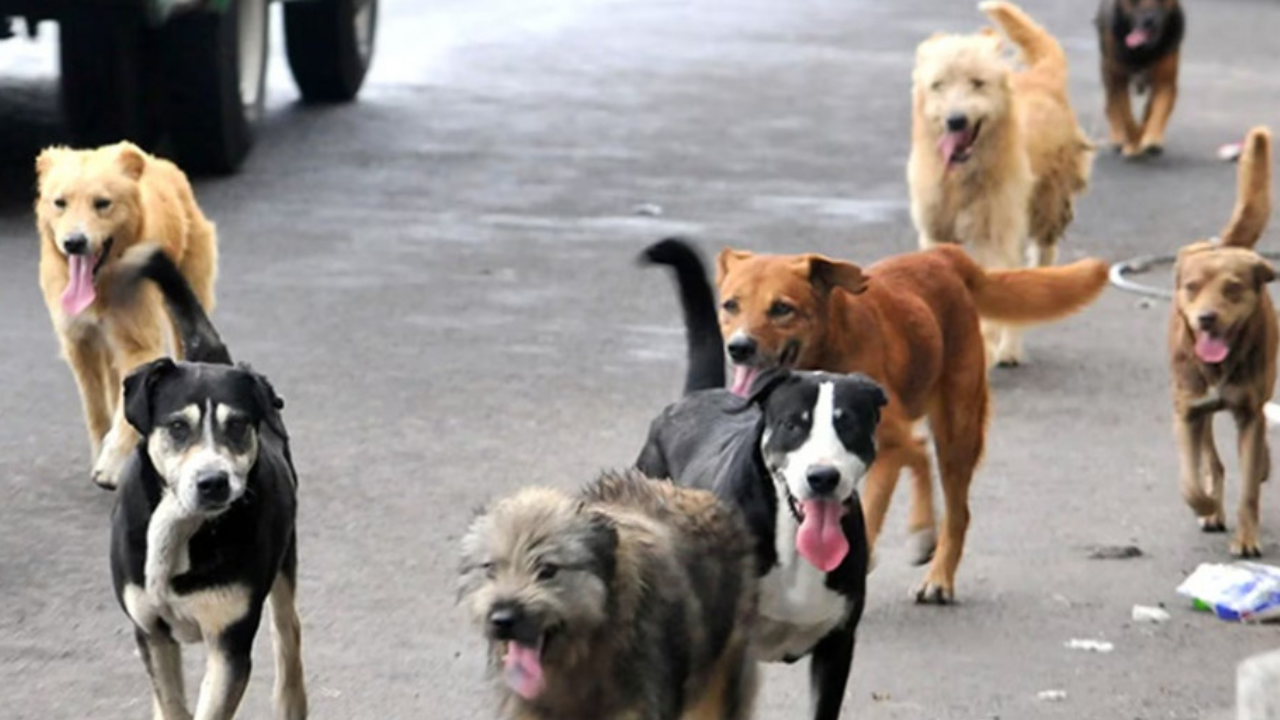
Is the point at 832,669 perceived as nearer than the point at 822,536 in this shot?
No

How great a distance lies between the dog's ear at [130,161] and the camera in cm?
981

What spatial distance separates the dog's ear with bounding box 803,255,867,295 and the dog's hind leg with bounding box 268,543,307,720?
1.91 meters

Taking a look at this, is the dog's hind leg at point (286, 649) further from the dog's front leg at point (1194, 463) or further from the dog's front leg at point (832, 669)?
the dog's front leg at point (1194, 463)

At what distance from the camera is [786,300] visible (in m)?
7.95

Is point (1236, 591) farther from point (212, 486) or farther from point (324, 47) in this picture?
point (324, 47)

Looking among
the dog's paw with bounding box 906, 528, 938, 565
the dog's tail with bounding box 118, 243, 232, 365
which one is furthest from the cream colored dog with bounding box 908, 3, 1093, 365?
the dog's tail with bounding box 118, 243, 232, 365

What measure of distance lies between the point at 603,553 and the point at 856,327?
2.82 meters

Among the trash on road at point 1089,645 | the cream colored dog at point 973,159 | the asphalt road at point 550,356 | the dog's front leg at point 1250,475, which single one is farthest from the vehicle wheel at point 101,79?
the trash on road at point 1089,645


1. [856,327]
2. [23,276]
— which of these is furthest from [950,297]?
[23,276]

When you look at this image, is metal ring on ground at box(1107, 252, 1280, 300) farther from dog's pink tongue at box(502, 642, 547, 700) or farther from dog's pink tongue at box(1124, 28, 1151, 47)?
dog's pink tongue at box(502, 642, 547, 700)

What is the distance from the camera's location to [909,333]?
27.1 ft

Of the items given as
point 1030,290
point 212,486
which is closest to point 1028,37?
point 1030,290

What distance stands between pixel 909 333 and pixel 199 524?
2.68 meters

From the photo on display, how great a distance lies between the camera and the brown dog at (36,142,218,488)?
30.9 feet
